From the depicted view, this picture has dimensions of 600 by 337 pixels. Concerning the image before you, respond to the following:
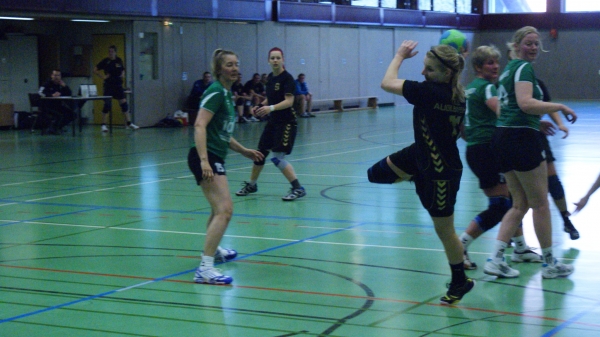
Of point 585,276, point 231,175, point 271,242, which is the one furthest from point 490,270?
point 231,175

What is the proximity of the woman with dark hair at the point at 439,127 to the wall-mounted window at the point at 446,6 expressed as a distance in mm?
32713

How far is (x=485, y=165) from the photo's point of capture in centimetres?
670

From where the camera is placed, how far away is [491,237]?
8031 mm

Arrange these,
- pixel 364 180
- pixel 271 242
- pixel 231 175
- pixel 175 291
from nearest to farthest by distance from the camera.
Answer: pixel 175 291, pixel 271 242, pixel 364 180, pixel 231 175

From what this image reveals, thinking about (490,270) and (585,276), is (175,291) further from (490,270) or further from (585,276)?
(585,276)

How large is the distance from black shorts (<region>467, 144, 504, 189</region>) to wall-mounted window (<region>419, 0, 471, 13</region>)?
103 feet

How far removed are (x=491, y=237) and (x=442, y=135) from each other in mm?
2897

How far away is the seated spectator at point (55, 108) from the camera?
69.3 feet

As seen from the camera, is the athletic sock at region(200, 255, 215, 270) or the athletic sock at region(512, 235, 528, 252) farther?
the athletic sock at region(512, 235, 528, 252)

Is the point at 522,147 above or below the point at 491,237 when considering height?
above

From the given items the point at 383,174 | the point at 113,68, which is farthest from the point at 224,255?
the point at 113,68

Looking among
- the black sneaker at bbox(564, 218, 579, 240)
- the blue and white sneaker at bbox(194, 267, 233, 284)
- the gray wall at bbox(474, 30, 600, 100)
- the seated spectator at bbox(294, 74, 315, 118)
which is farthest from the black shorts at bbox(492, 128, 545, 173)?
the gray wall at bbox(474, 30, 600, 100)

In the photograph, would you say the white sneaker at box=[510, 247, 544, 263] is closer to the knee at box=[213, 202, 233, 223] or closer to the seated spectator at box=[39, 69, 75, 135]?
the knee at box=[213, 202, 233, 223]

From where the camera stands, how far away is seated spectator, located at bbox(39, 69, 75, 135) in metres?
21.1
